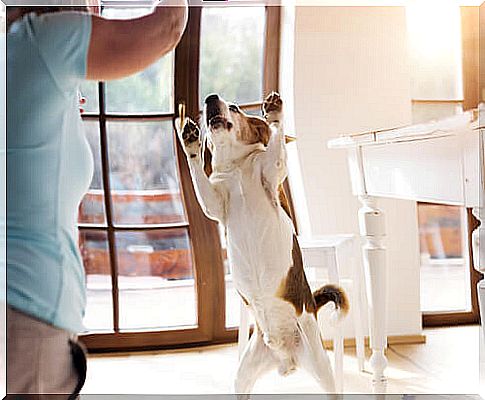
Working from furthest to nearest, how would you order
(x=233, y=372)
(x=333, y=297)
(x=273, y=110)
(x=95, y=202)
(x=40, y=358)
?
(x=95, y=202)
(x=233, y=372)
(x=333, y=297)
(x=273, y=110)
(x=40, y=358)

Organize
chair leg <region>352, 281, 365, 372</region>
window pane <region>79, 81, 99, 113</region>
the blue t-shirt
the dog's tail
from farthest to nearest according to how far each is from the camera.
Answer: window pane <region>79, 81, 99, 113</region> < chair leg <region>352, 281, 365, 372</region> < the dog's tail < the blue t-shirt

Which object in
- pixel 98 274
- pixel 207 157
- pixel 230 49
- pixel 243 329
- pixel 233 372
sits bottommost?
pixel 233 372

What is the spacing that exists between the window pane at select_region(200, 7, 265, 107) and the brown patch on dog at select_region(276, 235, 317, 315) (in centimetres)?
83

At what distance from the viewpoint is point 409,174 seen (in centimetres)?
121

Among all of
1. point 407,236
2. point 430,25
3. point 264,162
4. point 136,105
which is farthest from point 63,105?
point 430,25

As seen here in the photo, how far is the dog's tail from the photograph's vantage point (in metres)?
1.16

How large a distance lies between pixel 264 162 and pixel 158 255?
0.98m

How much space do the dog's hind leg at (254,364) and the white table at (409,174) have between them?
0.33 m

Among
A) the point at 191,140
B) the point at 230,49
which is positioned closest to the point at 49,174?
the point at 191,140

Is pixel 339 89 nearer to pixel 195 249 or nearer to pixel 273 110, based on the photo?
pixel 195 249

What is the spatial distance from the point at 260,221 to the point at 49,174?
0.40 metres

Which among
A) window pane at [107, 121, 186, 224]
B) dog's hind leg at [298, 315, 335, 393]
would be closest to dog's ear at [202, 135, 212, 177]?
dog's hind leg at [298, 315, 335, 393]

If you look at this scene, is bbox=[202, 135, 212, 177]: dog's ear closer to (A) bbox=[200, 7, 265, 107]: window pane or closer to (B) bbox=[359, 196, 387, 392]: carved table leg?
(B) bbox=[359, 196, 387, 392]: carved table leg

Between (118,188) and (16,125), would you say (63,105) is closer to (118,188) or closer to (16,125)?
(16,125)
